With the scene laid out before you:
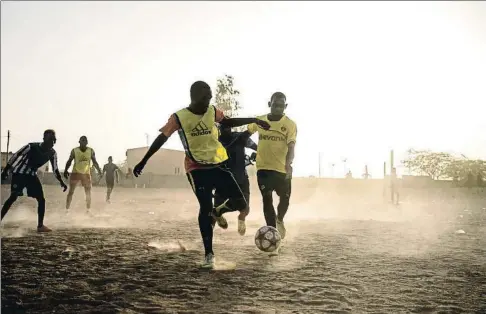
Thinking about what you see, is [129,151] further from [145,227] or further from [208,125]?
[208,125]

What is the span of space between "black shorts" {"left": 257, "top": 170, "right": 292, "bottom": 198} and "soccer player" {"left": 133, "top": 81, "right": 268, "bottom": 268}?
1.21 m

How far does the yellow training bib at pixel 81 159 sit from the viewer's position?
41.9 ft

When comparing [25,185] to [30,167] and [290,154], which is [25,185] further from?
[290,154]

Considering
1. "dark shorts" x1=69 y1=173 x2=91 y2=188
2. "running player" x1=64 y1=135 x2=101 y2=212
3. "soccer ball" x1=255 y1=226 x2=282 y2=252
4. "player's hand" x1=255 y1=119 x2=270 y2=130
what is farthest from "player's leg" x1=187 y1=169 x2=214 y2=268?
"dark shorts" x1=69 y1=173 x2=91 y2=188

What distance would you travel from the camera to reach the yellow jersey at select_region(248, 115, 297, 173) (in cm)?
679

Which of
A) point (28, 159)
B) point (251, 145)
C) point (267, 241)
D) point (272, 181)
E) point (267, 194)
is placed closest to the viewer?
point (267, 241)

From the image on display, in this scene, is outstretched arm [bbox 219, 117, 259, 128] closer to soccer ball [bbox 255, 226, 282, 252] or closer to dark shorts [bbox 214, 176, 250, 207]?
soccer ball [bbox 255, 226, 282, 252]

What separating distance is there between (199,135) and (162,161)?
2560 inches

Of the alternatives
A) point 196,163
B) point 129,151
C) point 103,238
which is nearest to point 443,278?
point 196,163

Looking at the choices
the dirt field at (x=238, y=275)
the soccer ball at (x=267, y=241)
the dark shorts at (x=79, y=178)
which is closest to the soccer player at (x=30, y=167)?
the dirt field at (x=238, y=275)

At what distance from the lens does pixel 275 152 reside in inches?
269

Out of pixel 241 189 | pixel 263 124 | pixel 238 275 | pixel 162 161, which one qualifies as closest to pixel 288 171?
pixel 263 124

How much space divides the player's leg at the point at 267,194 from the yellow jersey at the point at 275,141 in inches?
4.1

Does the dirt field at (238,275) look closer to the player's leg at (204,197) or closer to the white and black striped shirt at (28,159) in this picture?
the player's leg at (204,197)
